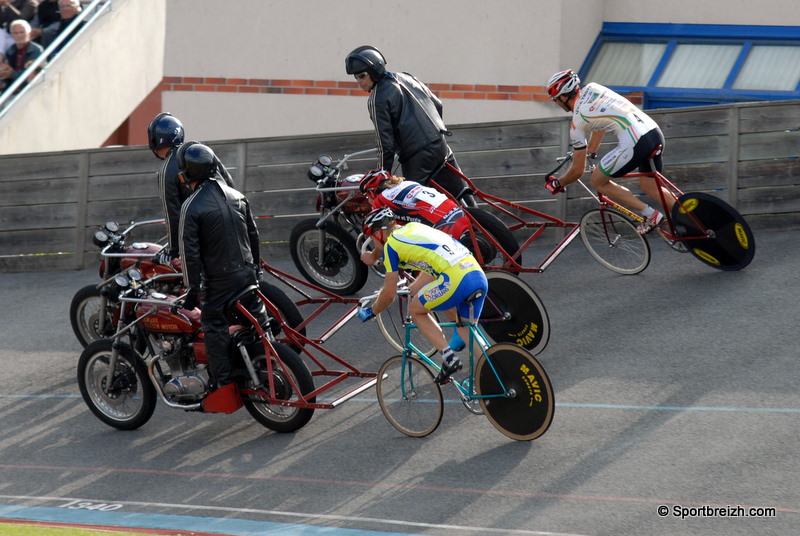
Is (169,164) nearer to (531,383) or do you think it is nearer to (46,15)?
(531,383)

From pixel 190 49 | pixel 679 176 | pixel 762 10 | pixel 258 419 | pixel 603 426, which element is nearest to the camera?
pixel 603 426

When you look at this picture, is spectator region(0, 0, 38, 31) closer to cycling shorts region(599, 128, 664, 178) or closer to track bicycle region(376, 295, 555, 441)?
cycling shorts region(599, 128, 664, 178)

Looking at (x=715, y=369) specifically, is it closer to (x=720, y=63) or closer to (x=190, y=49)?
(x=720, y=63)

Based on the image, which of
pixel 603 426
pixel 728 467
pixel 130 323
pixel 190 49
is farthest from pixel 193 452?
pixel 190 49

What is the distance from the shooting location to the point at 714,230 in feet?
33.9

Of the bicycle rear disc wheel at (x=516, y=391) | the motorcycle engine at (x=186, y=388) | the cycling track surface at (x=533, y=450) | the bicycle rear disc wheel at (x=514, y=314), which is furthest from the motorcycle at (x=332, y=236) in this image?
the bicycle rear disc wheel at (x=516, y=391)

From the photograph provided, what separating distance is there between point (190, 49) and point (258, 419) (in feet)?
33.8

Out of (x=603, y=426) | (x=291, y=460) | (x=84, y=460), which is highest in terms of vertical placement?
(x=603, y=426)

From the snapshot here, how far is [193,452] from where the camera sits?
8570mm

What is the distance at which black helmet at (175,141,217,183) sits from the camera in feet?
27.3

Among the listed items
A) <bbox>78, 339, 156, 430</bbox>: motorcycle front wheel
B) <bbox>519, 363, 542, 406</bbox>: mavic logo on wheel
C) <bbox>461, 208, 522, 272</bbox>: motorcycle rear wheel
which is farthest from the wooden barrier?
<bbox>519, 363, 542, 406</bbox>: mavic logo on wheel

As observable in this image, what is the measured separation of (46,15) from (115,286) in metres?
10.1

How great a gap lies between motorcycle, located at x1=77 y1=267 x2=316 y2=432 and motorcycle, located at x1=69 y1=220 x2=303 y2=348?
0.32 m

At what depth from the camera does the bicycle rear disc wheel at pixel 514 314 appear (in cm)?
891
